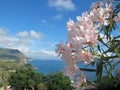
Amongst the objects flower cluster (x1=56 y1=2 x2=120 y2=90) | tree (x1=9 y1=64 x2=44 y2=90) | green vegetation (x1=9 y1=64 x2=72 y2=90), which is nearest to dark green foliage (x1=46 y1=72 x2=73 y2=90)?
green vegetation (x1=9 y1=64 x2=72 y2=90)

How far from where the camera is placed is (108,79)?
1344 mm

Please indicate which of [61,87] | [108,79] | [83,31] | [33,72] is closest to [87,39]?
[83,31]

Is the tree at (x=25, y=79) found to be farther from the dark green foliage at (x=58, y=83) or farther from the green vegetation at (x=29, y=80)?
the dark green foliage at (x=58, y=83)

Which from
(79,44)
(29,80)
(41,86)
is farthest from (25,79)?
(79,44)

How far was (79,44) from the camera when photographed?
1097 millimetres

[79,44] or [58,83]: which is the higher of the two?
[58,83]

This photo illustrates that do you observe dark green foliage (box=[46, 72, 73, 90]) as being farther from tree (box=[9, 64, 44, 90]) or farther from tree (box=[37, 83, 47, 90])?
tree (box=[9, 64, 44, 90])

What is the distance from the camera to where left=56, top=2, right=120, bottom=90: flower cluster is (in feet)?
3.61

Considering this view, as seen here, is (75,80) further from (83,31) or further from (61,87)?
(61,87)

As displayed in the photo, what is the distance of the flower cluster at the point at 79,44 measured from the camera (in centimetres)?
110

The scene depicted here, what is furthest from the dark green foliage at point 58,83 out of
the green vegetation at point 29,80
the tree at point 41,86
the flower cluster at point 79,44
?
the flower cluster at point 79,44

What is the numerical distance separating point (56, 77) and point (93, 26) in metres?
38.1

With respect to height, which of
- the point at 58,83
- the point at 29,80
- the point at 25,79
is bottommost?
the point at 58,83

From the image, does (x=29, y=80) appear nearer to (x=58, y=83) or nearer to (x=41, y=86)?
(x=41, y=86)
